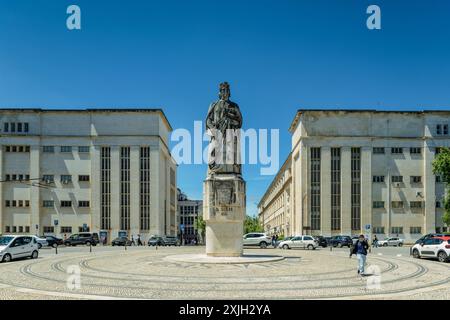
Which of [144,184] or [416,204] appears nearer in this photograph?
[416,204]

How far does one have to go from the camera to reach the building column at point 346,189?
224 ft

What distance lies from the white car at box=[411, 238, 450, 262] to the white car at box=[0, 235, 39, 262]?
23.1 metres

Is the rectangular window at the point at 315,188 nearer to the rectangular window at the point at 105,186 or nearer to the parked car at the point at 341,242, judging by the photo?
the parked car at the point at 341,242

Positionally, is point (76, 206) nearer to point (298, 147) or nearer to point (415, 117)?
point (298, 147)

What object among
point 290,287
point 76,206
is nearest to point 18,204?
point 76,206

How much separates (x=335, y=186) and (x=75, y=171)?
37899 millimetres

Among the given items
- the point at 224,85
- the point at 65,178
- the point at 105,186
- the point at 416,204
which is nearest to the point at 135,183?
the point at 105,186

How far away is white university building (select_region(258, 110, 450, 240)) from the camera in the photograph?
68188 mm

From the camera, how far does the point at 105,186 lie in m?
69.8

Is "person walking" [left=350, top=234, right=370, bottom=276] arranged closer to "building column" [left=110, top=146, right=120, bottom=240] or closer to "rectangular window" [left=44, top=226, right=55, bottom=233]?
"building column" [left=110, top=146, right=120, bottom=240]

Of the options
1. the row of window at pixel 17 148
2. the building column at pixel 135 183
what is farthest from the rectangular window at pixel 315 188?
the row of window at pixel 17 148

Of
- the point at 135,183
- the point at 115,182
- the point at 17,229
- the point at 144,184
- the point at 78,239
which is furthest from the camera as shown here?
the point at 144,184

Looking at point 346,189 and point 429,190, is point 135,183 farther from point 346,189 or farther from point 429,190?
point 429,190

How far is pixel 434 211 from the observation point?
68125 mm
